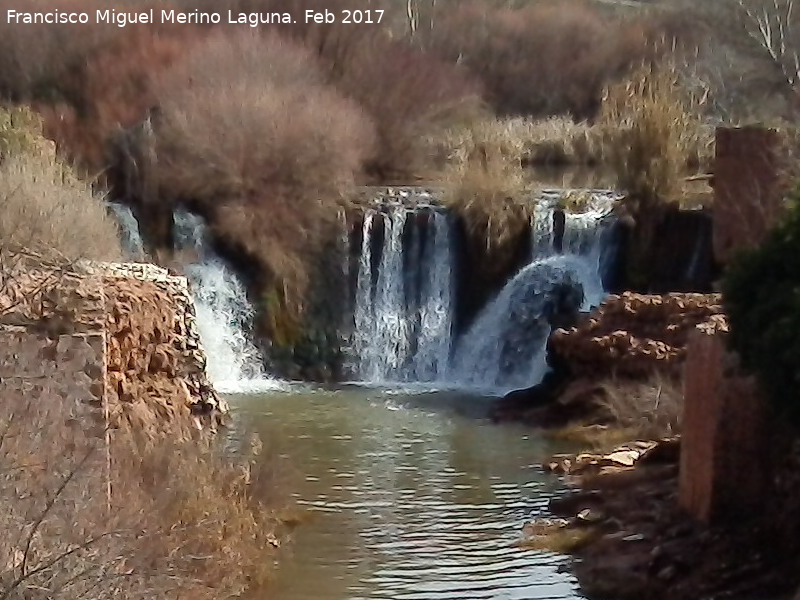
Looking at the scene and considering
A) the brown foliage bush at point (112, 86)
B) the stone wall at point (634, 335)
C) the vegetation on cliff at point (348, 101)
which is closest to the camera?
the stone wall at point (634, 335)

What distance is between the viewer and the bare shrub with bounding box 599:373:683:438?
16.3 m

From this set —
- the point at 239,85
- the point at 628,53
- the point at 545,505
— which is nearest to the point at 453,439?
the point at 545,505

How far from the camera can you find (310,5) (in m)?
35.4

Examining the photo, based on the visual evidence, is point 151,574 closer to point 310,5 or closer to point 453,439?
point 453,439

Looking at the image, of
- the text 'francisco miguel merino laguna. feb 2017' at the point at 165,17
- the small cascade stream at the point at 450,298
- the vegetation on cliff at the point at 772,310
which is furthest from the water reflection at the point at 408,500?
the text 'francisco miguel merino laguna. feb 2017' at the point at 165,17

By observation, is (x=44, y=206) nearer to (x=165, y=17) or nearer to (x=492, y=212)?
(x=492, y=212)

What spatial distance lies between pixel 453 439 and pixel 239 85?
1254cm

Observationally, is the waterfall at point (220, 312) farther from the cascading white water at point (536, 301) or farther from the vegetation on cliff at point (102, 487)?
the vegetation on cliff at point (102, 487)

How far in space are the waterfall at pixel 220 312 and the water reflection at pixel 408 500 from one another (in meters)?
1.94

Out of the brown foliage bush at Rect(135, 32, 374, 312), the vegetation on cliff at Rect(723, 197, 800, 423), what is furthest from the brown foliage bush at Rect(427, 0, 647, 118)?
the vegetation on cliff at Rect(723, 197, 800, 423)

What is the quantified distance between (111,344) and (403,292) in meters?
12.3

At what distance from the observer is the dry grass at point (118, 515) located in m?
7.34

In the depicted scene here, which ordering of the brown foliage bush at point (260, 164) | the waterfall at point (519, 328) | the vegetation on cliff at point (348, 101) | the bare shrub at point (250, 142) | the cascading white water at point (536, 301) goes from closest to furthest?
the waterfall at point (519, 328) → the cascading white water at point (536, 301) → the vegetation on cliff at point (348, 101) → the brown foliage bush at point (260, 164) → the bare shrub at point (250, 142)

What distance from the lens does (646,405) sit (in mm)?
17031
